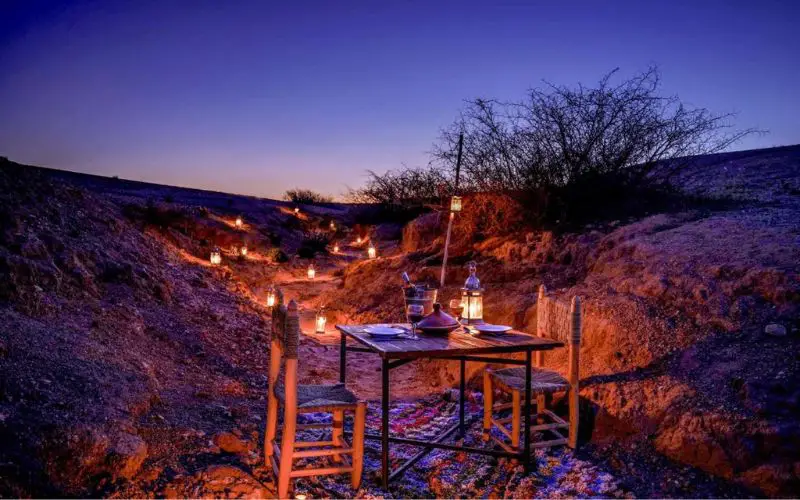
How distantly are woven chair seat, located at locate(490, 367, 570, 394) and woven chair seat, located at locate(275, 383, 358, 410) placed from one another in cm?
114

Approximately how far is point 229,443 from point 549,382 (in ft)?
7.54

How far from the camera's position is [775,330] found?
4.12 metres

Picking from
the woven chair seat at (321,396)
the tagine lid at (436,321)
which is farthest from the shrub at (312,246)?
the woven chair seat at (321,396)

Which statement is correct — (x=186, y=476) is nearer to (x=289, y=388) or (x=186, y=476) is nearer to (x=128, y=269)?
(x=289, y=388)

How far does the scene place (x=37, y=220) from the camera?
6.54m

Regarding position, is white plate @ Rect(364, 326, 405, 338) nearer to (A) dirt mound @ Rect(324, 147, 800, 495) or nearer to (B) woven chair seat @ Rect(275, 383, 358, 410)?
(B) woven chair seat @ Rect(275, 383, 358, 410)

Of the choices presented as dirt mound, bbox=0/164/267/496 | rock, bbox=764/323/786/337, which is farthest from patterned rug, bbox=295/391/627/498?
rock, bbox=764/323/786/337

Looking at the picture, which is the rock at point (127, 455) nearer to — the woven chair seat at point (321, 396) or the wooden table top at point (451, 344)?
the woven chair seat at point (321, 396)

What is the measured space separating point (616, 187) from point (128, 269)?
22.5ft

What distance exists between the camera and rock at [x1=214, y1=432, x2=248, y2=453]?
12.8 ft

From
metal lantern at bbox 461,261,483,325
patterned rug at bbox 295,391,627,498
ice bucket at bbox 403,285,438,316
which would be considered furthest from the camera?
metal lantern at bbox 461,261,483,325

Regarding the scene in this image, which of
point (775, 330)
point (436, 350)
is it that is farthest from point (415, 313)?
point (775, 330)

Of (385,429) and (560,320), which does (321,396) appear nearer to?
(385,429)

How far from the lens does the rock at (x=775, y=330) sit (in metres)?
4.08
